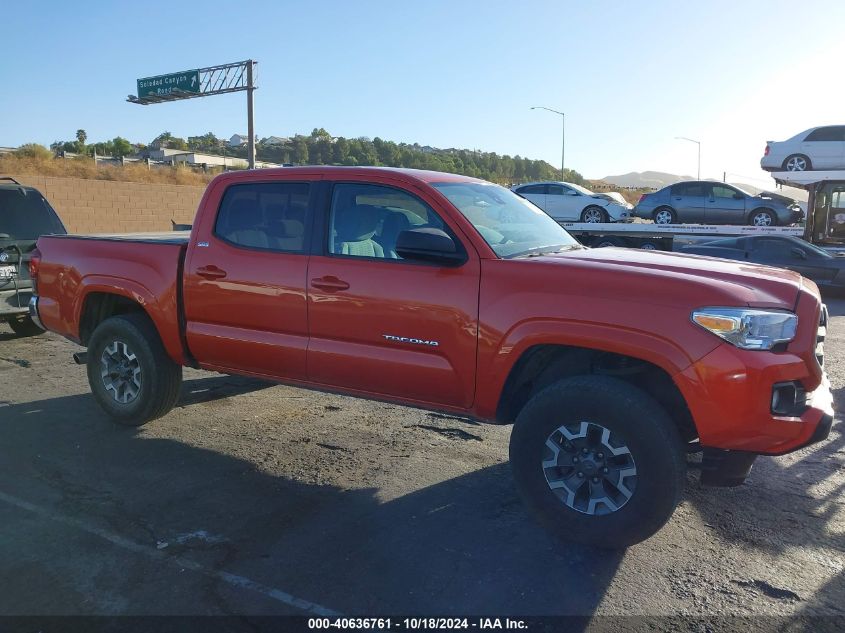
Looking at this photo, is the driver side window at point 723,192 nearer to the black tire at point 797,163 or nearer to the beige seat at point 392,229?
the black tire at point 797,163

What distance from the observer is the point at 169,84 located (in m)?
34.2

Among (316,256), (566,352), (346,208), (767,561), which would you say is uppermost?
(346,208)

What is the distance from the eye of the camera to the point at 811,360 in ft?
11.8

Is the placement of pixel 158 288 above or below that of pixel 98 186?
below

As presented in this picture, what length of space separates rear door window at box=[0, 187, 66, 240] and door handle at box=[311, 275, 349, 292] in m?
6.10

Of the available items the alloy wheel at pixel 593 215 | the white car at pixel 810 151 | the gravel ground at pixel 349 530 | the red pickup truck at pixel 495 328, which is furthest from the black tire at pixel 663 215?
the red pickup truck at pixel 495 328

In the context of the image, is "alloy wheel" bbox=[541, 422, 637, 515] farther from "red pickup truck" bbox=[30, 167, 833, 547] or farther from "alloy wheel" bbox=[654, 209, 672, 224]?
"alloy wheel" bbox=[654, 209, 672, 224]

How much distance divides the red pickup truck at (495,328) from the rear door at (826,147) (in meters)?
13.9

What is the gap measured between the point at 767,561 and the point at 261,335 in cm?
336

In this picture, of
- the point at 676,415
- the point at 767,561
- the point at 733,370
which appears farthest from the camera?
the point at 676,415

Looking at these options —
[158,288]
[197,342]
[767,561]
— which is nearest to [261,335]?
[197,342]

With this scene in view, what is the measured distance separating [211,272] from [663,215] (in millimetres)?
15612

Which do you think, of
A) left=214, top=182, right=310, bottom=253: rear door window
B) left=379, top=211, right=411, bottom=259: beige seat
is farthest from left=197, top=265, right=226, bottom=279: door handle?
left=379, top=211, right=411, bottom=259: beige seat

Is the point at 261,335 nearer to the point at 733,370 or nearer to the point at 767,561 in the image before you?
the point at 733,370
